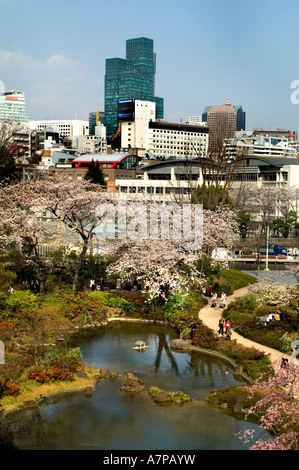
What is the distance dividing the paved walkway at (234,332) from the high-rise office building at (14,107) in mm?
133112

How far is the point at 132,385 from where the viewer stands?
19.1 meters

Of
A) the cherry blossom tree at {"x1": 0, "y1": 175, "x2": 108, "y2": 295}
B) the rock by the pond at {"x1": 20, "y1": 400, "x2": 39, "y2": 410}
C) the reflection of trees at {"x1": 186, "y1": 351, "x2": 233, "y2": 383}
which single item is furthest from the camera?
the cherry blossom tree at {"x1": 0, "y1": 175, "x2": 108, "y2": 295}

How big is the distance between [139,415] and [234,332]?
29.8 ft

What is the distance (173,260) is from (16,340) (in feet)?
31.1

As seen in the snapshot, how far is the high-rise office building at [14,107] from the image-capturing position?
154 meters

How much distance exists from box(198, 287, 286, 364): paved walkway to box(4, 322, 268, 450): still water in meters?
1.66

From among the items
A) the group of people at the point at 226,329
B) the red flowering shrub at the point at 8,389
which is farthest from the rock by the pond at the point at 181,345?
the red flowering shrub at the point at 8,389

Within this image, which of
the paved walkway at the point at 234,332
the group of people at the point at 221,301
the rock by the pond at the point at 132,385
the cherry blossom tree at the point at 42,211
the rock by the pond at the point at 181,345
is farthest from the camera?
the cherry blossom tree at the point at 42,211

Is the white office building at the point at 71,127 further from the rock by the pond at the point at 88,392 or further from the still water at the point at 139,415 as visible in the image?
the rock by the pond at the point at 88,392

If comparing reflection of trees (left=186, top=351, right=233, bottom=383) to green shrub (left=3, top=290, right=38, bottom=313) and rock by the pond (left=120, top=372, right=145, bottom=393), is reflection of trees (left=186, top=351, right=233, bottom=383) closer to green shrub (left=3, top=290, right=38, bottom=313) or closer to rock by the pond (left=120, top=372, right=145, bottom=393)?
rock by the pond (left=120, top=372, right=145, bottom=393)

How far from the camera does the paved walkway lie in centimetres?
2180

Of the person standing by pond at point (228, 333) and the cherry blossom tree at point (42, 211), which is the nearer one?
the person standing by pond at point (228, 333)

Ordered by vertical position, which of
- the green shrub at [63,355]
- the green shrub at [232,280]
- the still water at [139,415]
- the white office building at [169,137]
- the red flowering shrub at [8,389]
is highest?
the white office building at [169,137]

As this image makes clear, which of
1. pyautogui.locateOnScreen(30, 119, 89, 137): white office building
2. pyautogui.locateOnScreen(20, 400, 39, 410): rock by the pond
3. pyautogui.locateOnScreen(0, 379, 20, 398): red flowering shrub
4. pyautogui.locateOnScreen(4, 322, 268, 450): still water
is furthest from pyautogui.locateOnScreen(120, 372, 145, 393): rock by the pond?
pyautogui.locateOnScreen(30, 119, 89, 137): white office building
